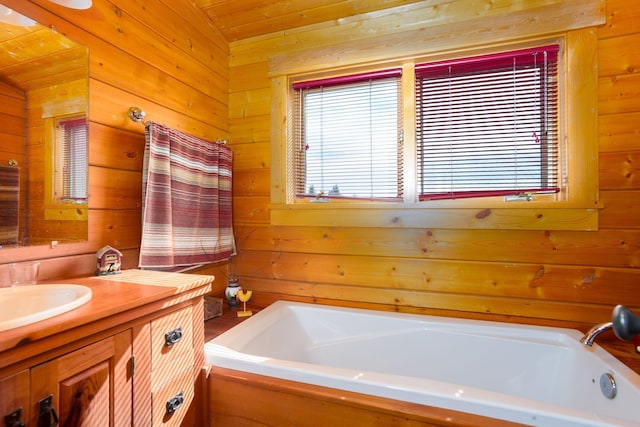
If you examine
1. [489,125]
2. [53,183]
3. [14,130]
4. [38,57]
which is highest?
[38,57]

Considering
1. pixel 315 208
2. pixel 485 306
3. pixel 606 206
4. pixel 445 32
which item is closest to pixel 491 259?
pixel 485 306

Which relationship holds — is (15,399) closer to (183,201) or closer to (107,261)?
(107,261)

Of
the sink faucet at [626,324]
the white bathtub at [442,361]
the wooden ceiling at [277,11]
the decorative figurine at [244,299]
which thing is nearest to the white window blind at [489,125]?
the wooden ceiling at [277,11]

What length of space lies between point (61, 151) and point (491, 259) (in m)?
2.05

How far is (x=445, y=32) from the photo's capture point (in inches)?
68.4

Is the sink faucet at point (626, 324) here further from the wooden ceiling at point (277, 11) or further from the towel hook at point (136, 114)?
the towel hook at point (136, 114)

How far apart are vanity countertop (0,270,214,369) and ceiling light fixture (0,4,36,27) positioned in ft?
3.07

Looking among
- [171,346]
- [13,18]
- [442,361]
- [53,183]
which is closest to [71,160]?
[53,183]

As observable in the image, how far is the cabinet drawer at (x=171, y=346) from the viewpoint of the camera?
3.47ft

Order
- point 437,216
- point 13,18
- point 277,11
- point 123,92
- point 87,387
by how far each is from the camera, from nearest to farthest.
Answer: point 87,387 → point 13,18 → point 123,92 → point 437,216 → point 277,11

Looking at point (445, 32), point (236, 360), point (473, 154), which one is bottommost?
point (236, 360)

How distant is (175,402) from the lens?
1.14 metres

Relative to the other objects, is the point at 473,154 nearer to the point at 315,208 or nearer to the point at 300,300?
Answer: the point at 315,208

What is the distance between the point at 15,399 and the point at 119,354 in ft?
0.83
